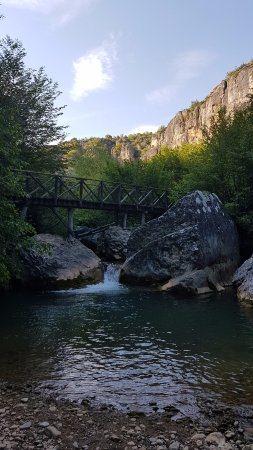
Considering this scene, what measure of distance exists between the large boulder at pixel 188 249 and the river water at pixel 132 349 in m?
2.05

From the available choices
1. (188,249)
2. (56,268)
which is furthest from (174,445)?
(56,268)

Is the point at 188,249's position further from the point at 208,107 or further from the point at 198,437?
the point at 208,107

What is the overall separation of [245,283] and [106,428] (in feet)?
33.5

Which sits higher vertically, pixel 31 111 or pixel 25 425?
pixel 31 111

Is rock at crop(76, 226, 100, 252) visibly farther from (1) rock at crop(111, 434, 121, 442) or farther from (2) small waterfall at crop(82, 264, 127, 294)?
(1) rock at crop(111, 434, 121, 442)

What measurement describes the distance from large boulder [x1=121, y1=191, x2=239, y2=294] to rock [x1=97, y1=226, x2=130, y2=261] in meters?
5.24

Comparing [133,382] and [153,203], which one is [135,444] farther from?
[153,203]

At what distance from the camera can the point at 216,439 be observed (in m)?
4.46

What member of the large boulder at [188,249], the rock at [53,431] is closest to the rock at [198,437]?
the rock at [53,431]

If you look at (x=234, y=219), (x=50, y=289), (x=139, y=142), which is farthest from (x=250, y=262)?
(x=139, y=142)

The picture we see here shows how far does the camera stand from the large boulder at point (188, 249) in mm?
15273

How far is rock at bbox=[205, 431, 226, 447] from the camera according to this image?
4.40 m

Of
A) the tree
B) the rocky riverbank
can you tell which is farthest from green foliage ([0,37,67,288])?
the rocky riverbank

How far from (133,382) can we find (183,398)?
3.28ft
